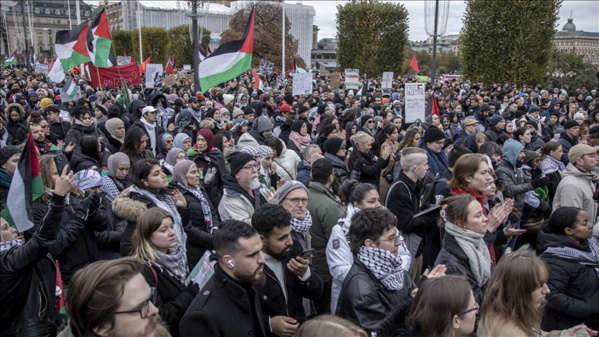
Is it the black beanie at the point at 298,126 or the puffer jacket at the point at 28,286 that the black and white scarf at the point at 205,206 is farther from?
the black beanie at the point at 298,126

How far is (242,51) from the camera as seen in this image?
979cm

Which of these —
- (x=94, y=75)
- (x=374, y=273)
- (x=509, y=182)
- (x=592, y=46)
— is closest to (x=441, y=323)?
(x=374, y=273)

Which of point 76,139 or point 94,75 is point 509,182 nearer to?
point 76,139

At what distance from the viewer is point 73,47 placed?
39.2 ft

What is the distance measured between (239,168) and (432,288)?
2.50m

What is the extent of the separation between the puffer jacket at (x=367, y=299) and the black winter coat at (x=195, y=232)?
1638 mm

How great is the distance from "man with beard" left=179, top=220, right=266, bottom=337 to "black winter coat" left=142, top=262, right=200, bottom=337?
1.64 feet

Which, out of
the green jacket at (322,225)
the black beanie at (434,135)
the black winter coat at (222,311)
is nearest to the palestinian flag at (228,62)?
the black beanie at (434,135)

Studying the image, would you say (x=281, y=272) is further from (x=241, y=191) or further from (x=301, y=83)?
(x=301, y=83)

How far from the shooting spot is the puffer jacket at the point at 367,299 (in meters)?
3.19

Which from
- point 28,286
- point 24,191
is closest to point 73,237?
point 24,191

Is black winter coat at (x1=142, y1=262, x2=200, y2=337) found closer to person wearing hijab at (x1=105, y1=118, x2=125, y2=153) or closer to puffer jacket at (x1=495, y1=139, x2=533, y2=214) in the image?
puffer jacket at (x1=495, y1=139, x2=533, y2=214)

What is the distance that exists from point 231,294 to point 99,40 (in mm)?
10810

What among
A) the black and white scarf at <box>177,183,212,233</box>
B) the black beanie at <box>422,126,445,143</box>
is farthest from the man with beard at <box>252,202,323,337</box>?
the black beanie at <box>422,126,445,143</box>
